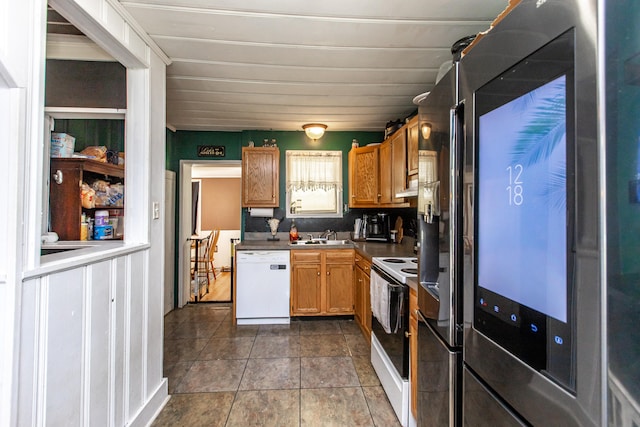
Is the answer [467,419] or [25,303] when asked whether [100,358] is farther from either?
[467,419]

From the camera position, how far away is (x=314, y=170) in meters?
4.12

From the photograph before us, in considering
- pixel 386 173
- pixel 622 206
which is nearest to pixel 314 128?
pixel 386 173

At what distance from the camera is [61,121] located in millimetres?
1857

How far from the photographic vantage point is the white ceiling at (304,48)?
157 centimetres

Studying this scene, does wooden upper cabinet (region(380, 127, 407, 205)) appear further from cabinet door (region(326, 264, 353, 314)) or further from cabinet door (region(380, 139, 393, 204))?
cabinet door (region(326, 264, 353, 314))

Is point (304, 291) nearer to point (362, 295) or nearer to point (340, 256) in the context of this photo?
point (340, 256)

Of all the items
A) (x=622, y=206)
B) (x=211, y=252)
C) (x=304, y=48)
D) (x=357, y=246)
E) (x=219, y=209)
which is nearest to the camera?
(x=622, y=206)

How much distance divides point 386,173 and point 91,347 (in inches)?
110

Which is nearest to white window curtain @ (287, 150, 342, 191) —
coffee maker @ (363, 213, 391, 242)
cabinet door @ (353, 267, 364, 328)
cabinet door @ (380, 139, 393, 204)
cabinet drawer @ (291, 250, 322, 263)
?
coffee maker @ (363, 213, 391, 242)

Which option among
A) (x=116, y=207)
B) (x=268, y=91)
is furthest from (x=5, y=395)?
(x=268, y=91)

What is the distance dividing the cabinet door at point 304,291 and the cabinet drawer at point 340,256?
178 mm

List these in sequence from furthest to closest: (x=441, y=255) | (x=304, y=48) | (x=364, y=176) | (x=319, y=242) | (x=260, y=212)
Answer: (x=260, y=212), (x=319, y=242), (x=364, y=176), (x=304, y=48), (x=441, y=255)

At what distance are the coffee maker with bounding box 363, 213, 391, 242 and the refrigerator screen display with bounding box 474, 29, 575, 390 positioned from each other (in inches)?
116

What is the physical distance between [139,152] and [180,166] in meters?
2.39
